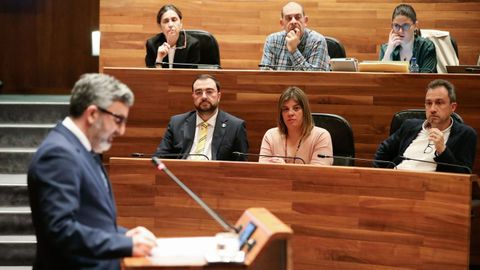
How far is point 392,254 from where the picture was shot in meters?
3.00

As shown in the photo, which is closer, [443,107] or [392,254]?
[392,254]

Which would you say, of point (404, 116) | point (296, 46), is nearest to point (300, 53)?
point (296, 46)

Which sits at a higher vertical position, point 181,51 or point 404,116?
point 181,51

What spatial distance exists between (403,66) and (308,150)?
0.72m

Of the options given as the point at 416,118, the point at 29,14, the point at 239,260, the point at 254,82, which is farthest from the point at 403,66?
the point at 29,14

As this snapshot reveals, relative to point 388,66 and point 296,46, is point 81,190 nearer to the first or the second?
point 388,66

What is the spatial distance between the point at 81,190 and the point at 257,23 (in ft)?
11.8

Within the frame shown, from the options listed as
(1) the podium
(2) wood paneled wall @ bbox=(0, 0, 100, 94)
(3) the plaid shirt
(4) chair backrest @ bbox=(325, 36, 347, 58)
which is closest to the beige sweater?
(3) the plaid shirt

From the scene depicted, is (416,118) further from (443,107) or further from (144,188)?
(144,188)

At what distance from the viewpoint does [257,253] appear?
203 centimetres

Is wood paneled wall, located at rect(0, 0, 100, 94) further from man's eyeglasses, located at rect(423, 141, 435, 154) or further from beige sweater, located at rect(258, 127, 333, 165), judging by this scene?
man's eyeglasses, located at rect(423, 141, 435, 154)

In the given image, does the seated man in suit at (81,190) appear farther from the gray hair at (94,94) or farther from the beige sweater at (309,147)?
the beige sweater at (309,147)

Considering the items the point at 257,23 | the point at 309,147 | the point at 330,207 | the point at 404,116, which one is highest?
the point at 257,23

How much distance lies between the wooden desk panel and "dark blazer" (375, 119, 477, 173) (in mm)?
252
